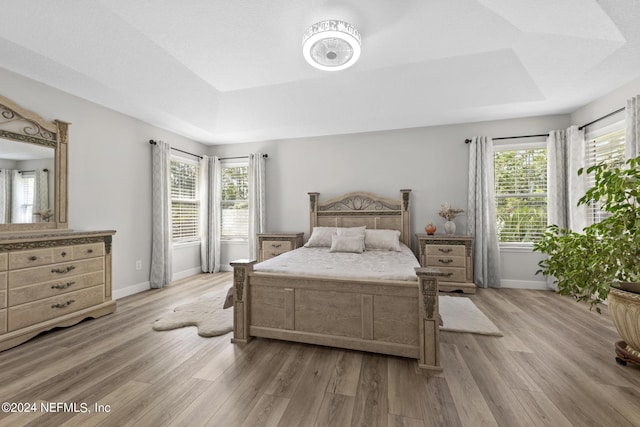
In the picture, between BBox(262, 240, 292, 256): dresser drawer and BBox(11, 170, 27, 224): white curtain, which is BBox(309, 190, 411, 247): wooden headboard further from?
BBox(11, 170, 27, 224): white curtain

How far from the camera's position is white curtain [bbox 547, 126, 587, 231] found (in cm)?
363

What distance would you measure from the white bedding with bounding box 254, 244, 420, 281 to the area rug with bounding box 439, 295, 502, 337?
0.71 m

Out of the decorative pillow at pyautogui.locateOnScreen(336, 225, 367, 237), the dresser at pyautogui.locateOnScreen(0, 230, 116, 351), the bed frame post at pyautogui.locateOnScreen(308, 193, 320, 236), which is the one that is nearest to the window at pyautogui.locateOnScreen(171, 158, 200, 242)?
the dresser at pyautogui.locateOnScreen(0, 230, 116, 351)

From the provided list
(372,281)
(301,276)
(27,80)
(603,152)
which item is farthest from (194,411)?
(603,152)

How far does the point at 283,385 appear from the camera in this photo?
1.77m

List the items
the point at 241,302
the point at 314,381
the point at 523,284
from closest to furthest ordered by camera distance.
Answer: the point at 314,381
the point at 241,302
the point at 523,284

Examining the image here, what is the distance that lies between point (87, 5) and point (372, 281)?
3289mm

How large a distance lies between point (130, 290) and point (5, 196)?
179cm

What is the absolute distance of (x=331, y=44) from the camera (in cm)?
242

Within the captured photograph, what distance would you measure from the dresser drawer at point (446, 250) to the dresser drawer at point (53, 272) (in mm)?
4209

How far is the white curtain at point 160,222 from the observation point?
163 inches

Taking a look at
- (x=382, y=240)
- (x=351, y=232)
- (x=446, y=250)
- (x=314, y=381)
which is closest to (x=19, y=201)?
(x=314, y=381)

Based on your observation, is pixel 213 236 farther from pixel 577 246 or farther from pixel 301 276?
pixel 577 246

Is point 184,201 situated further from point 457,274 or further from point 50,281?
point 457,274
